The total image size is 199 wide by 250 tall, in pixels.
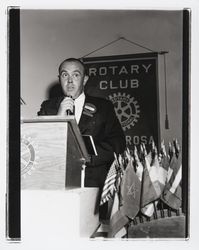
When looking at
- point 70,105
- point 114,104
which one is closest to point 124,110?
point 114,104

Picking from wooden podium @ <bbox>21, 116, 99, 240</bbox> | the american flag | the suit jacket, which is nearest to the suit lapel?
the suit jacket

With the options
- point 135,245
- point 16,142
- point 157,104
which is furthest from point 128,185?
point 16,142

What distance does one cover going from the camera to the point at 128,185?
2203 mm

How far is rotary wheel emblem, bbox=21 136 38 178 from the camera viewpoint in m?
2.08

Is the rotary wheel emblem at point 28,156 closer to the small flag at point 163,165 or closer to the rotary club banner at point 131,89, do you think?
the rotary club banner at point 131,89

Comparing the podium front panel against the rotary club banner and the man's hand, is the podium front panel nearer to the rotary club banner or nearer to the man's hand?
the man's hand

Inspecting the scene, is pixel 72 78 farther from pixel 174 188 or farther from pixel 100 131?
pixel 174 188

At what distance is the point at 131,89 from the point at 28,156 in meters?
0.67

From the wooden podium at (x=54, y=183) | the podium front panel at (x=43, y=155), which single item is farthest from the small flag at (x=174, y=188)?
the podium front panel at (x=43, y=155)

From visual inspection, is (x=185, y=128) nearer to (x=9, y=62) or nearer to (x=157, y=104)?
(x=157, y=104)

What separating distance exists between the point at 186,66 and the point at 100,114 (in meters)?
0.55

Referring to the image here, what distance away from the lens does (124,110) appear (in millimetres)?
2201

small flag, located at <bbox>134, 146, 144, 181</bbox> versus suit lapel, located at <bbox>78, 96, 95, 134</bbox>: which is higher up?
suit lapel, located at <bbox>78, 96, 95, 134</bbox>

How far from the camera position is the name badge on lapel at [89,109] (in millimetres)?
2209
